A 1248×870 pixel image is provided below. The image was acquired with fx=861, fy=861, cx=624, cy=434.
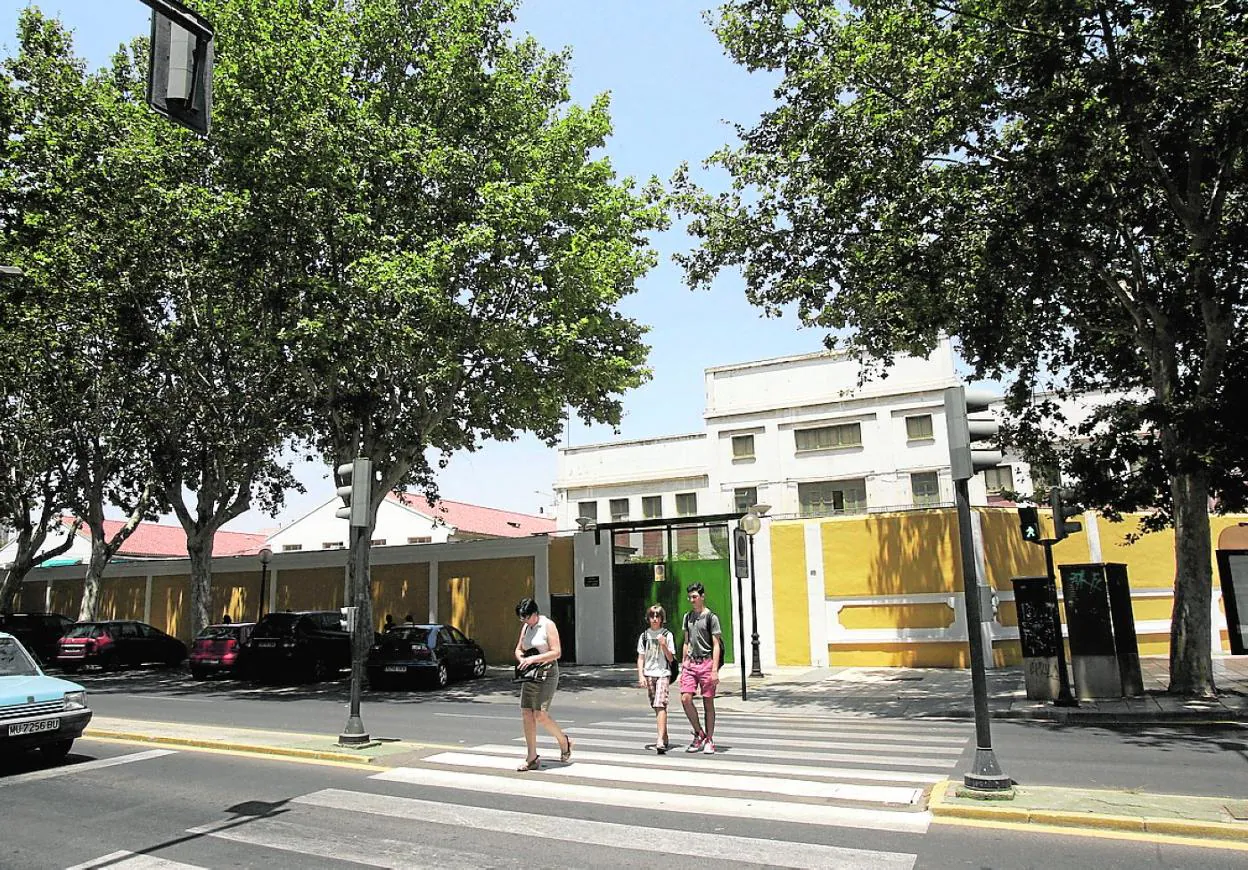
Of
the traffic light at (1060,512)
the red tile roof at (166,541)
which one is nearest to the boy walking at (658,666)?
the traffic light at (1060,512)

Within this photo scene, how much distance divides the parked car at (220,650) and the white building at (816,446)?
2214 cm

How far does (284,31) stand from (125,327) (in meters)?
8.27

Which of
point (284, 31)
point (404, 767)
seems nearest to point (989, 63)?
point (404, 767)

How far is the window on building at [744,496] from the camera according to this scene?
41.6 metres

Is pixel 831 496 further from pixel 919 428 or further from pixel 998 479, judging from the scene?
pixel 998 479

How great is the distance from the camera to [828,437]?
40.4 m

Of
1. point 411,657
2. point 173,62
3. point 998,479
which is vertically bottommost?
point 411,657

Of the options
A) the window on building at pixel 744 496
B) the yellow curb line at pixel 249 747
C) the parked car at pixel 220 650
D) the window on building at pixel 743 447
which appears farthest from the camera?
the window on building at pixel 743 447

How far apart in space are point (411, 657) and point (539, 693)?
11354 mm

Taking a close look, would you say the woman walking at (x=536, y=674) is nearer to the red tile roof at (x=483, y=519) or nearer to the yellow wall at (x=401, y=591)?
the yellow wall at (x=401, y=591)

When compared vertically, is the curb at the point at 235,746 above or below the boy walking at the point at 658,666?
below

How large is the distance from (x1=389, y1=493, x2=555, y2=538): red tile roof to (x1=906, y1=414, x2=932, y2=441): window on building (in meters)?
19.6

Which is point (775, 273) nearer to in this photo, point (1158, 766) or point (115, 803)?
point (1158, 766)

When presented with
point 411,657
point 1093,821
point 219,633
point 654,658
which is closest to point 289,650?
point 219,633
